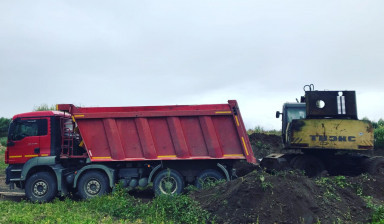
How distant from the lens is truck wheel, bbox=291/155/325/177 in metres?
12.5

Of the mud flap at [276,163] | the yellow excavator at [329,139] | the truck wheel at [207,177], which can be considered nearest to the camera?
the truck wheel at [207,177]

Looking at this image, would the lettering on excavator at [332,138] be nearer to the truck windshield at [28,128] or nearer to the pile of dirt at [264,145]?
the pile of dirt at [264,145]

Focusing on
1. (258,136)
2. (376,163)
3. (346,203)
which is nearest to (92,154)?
(346,203)

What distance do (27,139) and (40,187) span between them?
160 cm

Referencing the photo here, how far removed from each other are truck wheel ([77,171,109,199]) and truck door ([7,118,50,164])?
1592mm

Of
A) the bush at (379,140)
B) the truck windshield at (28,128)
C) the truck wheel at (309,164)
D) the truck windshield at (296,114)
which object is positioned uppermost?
the truck windshield at (296,114)

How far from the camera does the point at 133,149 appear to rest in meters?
10.6

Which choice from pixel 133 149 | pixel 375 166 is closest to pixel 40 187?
pixel 133 149

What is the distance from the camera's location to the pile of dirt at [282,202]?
7.41 metres

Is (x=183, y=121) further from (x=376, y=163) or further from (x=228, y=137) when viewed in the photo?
(x=376, y=163)

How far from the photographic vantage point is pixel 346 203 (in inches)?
327

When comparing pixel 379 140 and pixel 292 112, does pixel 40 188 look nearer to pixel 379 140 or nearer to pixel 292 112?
pixel 292 112

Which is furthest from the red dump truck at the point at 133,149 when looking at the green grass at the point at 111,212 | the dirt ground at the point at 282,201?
the dirt ground at the point at 282,201

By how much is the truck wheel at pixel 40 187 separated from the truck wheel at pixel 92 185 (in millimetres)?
871
